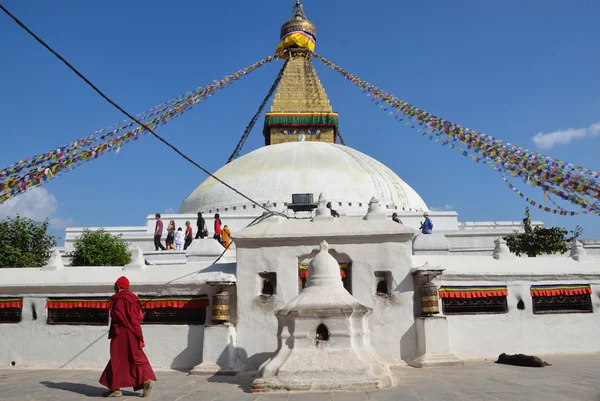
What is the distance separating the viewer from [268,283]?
8.16 m

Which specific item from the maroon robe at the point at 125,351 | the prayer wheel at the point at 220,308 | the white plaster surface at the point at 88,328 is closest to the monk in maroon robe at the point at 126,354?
the maroon robe at the point at 125,351

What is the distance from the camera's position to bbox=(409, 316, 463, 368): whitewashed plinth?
753 centimetres

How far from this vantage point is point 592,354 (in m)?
8.38

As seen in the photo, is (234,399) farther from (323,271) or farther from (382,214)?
(382,214)

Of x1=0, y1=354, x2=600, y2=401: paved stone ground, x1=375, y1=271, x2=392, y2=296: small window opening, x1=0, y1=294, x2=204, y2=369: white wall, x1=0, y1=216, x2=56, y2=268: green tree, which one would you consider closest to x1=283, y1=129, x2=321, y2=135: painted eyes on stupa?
x1=0, y1=216, x2=56, y2=268: green tree

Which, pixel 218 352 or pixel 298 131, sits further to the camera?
pixel 298 131

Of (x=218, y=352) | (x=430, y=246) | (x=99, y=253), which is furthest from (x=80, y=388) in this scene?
(x=99, y=253)

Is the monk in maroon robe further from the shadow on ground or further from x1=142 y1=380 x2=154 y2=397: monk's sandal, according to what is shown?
the shadow on ground

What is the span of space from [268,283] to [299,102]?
79.8 feet

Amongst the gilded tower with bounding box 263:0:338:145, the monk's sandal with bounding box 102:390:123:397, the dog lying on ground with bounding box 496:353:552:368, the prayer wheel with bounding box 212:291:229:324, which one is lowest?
the dog lying on ground with bounding box 496:353:552:368

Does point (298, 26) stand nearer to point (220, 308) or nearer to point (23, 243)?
point (23, 243)

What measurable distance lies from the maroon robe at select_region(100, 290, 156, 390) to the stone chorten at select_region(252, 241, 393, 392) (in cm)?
128

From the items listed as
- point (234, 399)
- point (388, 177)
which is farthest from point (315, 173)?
point (234, 399)

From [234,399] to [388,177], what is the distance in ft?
65.3
